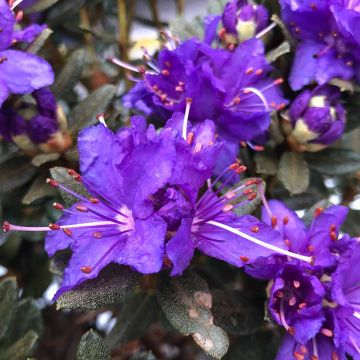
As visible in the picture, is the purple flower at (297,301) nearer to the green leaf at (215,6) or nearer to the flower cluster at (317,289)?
the flower cluster at (317,289)

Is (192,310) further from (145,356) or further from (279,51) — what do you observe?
(279,51)

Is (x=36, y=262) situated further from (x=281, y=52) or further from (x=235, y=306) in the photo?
(x=281, y=52)

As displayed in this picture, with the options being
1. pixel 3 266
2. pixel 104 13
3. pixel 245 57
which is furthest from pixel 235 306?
pixel 104 13

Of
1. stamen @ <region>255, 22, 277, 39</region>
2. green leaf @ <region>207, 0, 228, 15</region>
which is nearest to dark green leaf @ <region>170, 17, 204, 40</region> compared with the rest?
green leaf @ <region>207, 0, 228, 15</region>

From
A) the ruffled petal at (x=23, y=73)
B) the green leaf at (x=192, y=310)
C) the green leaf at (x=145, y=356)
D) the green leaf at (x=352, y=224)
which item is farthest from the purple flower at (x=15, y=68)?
the green leaf at (x=352, y=224)

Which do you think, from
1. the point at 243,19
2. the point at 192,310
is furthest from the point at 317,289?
the point at 243,19

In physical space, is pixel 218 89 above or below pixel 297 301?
above

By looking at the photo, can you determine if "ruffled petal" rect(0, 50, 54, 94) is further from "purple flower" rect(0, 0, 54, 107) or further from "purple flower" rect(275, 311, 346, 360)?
"purple flower" rect(275, 311, 346, 360)
